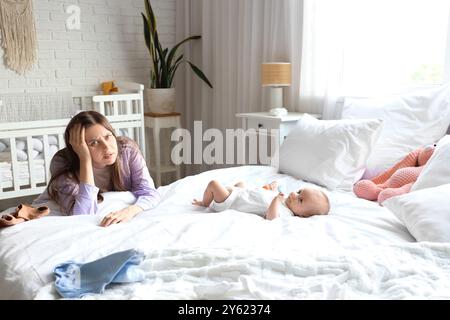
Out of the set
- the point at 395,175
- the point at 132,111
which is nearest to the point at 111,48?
the point at 132,111

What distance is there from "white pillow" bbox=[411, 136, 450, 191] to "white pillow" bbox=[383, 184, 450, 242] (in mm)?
159

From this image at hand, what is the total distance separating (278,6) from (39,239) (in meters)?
2.50

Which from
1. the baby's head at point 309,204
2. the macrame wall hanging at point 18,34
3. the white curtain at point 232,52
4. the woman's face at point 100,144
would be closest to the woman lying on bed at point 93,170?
the woman's face at point 100,144

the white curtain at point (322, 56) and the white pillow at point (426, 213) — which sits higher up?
the white curtain at point (322, 56)

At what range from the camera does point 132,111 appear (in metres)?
3.83

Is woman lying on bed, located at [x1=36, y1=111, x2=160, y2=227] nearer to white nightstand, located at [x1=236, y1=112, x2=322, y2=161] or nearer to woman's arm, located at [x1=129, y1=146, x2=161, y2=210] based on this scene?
woman's arm, located at [x1=129, y1=146, x2=161, y2=210]

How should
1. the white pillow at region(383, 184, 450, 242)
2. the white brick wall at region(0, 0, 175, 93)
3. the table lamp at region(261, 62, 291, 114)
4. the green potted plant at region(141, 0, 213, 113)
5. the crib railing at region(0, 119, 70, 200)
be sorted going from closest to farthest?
the white pillow at region(383, 184, 450, 242)
the crib railing at region(0, 119, 70, 200)
the table lamp at region(261, 62, 291, 114)
the white brick wall at region(0, 0, 175, 93)
the green potted plant at region(141, 0, 213, 113)

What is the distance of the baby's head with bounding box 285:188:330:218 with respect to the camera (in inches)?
73.9

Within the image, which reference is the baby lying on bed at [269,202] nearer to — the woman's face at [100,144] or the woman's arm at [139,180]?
the woman's arm at [139,180]

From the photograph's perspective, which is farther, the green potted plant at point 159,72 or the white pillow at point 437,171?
the green potted plant at point 159,72

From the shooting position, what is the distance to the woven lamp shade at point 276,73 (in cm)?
314

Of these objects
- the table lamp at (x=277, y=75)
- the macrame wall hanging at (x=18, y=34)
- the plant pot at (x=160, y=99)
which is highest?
the macrame wall hanging at (x=18, y=34)

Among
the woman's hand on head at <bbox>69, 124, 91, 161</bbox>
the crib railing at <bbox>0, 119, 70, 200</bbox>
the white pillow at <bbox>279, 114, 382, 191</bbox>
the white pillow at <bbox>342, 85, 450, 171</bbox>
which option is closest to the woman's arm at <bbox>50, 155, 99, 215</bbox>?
the woman's hand on head at <bbox>69, 124, 91, 161</bbox>
